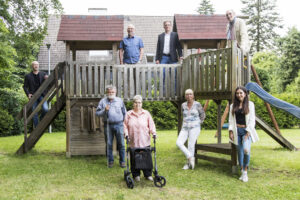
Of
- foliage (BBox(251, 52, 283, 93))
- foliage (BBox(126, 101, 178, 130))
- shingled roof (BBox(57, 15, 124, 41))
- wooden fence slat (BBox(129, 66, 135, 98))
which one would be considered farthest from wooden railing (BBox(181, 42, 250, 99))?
foliage (BBox(251, 52, 283, 93))

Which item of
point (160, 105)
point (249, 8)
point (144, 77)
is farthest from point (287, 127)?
point (249, 8)

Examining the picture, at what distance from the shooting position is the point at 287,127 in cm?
2077

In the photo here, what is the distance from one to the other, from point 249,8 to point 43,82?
3981cm

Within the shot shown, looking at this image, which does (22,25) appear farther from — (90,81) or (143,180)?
(143,180)

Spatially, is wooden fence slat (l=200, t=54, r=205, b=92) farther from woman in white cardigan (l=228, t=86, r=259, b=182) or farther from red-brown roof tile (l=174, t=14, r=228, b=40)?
red-brown roof tile (l=174, t=14, r=228, b=40)

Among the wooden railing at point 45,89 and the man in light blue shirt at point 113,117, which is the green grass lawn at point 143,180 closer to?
the man in light blue shirt at point 113,117

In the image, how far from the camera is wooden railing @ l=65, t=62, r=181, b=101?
9.84 meters

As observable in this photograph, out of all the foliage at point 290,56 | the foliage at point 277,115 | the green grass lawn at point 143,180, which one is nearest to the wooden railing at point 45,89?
the green grass lawn at point 143,180

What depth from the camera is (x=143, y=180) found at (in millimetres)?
6746

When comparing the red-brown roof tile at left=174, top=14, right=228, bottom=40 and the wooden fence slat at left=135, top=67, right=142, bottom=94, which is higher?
the red-brown roof tile at left=174, top=14, right=228, bottom=40

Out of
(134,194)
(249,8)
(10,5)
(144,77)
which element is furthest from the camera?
(249,8)

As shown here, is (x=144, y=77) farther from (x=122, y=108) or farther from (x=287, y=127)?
(x=287, y=127)

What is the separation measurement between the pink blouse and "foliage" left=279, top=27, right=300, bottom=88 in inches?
1223

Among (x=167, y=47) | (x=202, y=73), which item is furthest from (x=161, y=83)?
(x=202, y=73)
